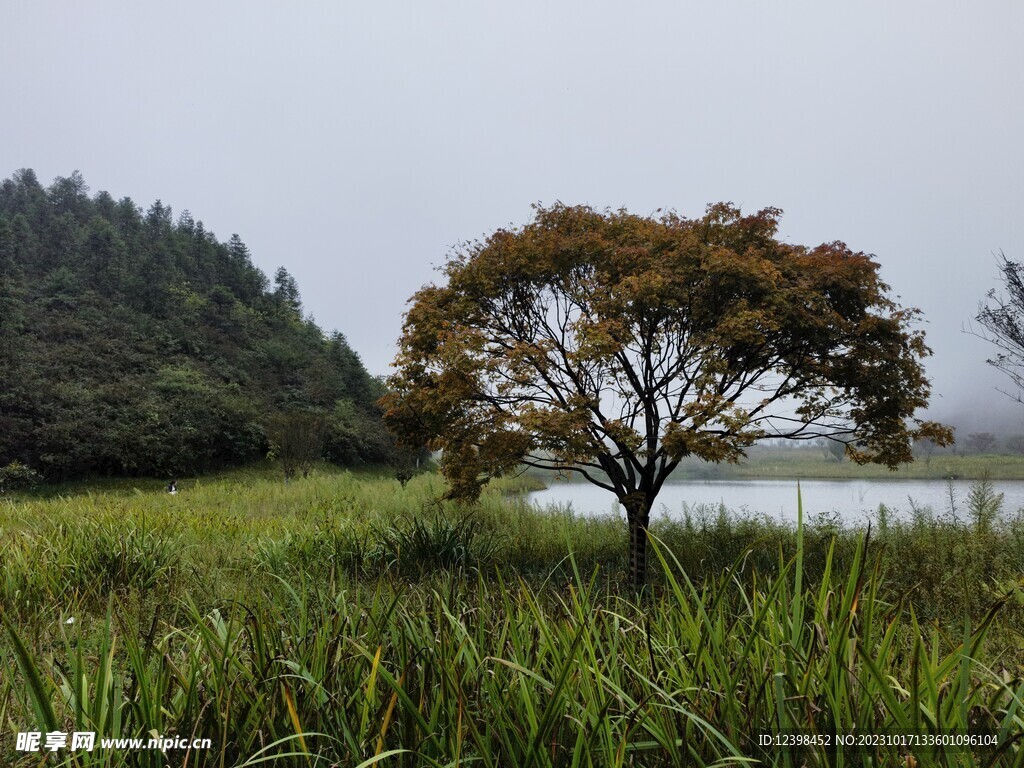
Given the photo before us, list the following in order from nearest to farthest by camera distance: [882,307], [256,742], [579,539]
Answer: [256,742] → [882,307] → [579,539]

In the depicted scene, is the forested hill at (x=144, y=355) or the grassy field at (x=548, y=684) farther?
the forested hill at (x=144, y=355)

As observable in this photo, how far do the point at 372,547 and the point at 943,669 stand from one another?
685cm

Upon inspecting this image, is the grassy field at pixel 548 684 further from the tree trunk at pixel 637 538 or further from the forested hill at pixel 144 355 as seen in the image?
the forested hill at pixel 144 355

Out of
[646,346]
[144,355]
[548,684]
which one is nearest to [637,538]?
[646,346]

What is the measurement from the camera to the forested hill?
96.7 ft

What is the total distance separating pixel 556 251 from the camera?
797 centimetres

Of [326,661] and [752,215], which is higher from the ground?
[752,215]

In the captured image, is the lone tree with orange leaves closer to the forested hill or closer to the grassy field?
the grassy field

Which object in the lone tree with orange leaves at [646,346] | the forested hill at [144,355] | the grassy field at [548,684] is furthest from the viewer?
the forested hill at [144,355]

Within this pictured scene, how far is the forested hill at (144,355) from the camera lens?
29.5 m

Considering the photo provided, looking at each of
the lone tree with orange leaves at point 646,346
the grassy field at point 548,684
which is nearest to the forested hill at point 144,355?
the lone tree with orange leaves at point 646,346

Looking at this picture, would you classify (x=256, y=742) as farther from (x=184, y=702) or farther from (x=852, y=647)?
(x=852, y=647)

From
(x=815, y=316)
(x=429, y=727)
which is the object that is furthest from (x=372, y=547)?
(x=815, y=316)

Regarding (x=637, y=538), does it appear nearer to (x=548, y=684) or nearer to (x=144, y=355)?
(x=548, y=684)
